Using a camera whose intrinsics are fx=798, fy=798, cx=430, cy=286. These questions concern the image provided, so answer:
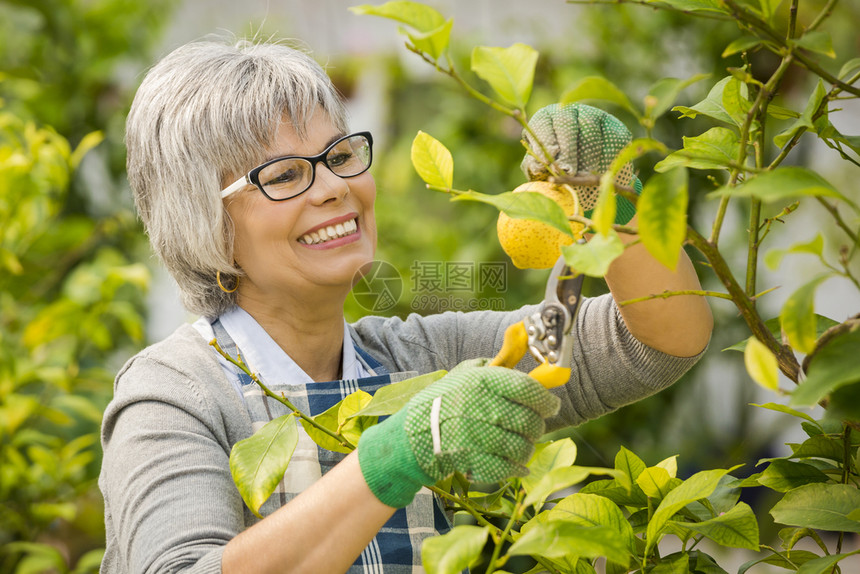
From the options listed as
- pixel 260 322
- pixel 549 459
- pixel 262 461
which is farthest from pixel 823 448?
pixel 260 322

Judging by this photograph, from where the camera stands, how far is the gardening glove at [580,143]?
2.75 ft

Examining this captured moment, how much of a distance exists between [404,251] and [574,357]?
106cm

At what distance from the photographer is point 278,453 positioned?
69 centimetres

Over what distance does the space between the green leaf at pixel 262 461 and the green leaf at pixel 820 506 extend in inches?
16.0

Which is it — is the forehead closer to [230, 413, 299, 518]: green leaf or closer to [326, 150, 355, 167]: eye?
[326, 150, 355, 167]: eye

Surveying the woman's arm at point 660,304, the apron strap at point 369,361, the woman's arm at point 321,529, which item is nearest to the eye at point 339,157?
the apron strap at point 369,361

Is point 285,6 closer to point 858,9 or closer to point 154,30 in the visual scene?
point 154,30

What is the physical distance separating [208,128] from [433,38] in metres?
0.60

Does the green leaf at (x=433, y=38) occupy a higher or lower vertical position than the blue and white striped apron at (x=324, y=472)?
higher

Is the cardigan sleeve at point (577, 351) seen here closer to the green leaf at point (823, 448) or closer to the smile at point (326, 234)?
the smile at point (326, 234)

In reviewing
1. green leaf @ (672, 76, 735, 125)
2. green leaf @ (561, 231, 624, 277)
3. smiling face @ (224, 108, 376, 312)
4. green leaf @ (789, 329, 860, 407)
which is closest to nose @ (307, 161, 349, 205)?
smiling face @ (224, 108, 376, 312)

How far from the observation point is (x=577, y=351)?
3.75 ft

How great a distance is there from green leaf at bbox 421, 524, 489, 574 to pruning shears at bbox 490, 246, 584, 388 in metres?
0.18

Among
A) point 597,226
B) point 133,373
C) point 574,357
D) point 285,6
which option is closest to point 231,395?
point 133,373
